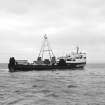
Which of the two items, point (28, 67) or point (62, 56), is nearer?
point (28, 67)

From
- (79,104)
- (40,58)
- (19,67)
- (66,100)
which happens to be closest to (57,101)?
(66,100)

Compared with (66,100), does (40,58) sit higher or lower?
higher

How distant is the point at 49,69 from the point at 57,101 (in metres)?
53.7

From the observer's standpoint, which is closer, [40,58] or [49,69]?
[49,69]

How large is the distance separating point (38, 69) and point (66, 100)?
172ft

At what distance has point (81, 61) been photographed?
270ft

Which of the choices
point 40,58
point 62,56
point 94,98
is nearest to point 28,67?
point 40,58

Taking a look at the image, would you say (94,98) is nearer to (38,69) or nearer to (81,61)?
(38,69)

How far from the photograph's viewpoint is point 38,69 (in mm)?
72812

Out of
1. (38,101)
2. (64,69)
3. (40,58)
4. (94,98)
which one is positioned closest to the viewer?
(38,101)

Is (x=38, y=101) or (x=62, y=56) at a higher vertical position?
(x=62, y=56)

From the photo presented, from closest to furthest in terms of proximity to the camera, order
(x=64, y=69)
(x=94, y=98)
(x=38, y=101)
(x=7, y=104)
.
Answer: (x=7, y=104) < (x=38, y=101) < (x=94, y=98) < (x=64, y=69)

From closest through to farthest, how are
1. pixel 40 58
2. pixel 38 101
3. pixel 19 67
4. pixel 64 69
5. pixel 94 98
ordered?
pixel 38 101
pixel 94 98
pixel 19 67
pixel 64 69
pixel 40 58

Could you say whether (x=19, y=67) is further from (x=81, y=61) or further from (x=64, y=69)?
(x=81, y=61)
